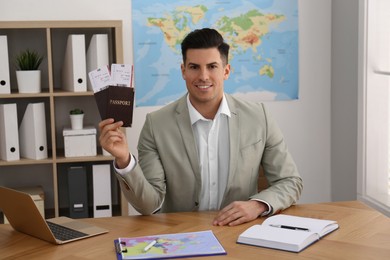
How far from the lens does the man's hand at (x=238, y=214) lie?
2.33m

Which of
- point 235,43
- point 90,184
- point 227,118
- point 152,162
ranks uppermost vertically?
point 235,43

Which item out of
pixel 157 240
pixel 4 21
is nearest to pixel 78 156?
pixel 4 21

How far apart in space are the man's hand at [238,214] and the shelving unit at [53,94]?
1.54m

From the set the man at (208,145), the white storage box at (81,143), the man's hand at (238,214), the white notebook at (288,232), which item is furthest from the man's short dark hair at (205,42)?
the white storage box at (81,143)

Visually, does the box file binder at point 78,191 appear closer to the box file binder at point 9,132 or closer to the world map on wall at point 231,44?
the box file binder at point 9,132

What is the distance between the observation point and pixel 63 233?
2264mm

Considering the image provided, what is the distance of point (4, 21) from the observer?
12.2 feet

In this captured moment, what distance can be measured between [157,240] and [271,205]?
0.52 m

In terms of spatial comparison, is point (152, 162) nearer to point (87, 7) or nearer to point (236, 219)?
point (236, 219)

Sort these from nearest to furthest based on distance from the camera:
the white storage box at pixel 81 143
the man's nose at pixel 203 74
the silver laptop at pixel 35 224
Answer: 1. the silver laptop at pixel 35 224
2. the man's nose at pixel 203 74
3. the white storage box at pixel 81 143

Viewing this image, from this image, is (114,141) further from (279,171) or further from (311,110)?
(311,110)

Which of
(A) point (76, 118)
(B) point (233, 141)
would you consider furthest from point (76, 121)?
(B) point (233, 141)

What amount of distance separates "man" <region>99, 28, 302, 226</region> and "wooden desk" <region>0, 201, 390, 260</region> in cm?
23

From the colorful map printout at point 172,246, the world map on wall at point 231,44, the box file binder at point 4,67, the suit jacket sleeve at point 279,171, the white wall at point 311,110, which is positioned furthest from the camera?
the white wall at point 311,110
